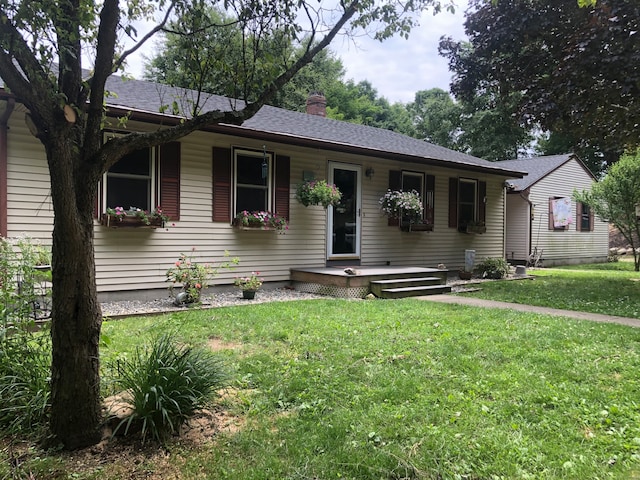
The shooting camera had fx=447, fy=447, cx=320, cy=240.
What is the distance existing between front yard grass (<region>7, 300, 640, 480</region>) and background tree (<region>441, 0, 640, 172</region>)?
485cm

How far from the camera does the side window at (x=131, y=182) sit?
257 inches

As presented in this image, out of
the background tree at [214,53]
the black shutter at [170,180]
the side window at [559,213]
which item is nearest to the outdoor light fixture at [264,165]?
the black shutter at [170,180]

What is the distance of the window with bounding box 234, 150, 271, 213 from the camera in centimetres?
777

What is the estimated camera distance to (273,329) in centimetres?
477

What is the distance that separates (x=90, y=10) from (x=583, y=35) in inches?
315

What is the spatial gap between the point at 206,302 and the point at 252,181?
7.74 feet

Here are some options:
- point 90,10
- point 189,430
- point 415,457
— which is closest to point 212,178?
point 90,10

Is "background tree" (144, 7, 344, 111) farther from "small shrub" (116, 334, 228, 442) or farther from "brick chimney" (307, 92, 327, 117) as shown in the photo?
"brick chimney" (307, 92, 327, 117)

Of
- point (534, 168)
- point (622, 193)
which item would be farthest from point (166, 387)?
point (534, 168)

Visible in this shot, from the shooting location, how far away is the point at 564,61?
796 cm

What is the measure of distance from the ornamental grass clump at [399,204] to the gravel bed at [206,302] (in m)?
2.73

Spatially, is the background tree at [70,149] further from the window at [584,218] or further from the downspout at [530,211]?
the window at [584,218]

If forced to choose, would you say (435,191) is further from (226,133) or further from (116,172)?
(116,172)

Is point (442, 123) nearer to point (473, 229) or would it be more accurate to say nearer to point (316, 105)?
point (316, 105)
